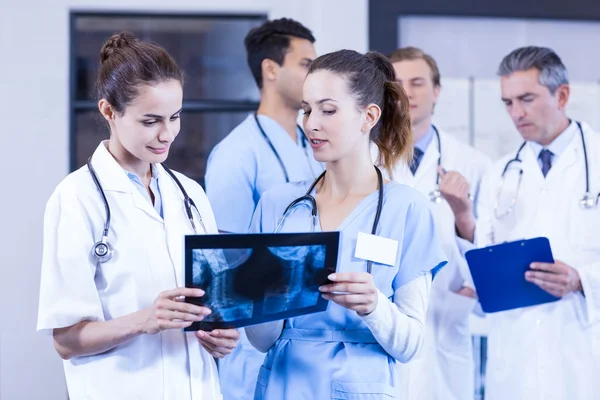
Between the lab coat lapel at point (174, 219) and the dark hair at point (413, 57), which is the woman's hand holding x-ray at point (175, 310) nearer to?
the lab coat lapel at point (174, 219)

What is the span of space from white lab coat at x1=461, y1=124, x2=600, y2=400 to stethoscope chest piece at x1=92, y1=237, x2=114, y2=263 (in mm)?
1549

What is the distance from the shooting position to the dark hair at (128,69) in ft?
5.06

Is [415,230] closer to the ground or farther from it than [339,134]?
closer to the ground

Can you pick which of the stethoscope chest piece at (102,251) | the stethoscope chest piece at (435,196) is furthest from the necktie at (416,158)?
the stethoscope chest piece at (102,251)

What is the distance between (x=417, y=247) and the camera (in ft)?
5.55

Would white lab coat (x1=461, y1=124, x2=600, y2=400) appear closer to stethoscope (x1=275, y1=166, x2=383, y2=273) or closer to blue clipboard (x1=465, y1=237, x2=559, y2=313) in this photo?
blue clipboard (x1=465, y1=237, x2=559, y2=313)

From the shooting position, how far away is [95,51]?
375 cm

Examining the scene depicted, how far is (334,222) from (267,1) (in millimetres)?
2262

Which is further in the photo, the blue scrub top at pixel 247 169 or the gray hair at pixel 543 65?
the gray hair at pixel 543 65

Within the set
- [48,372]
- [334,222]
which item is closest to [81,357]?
[334,222]

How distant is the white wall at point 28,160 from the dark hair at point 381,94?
70.4 inches

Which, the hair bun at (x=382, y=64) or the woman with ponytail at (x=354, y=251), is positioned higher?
the hair bun at (x=382, y=64)

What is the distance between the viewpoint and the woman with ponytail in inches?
63.4

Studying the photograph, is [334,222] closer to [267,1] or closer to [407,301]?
[407,301]
